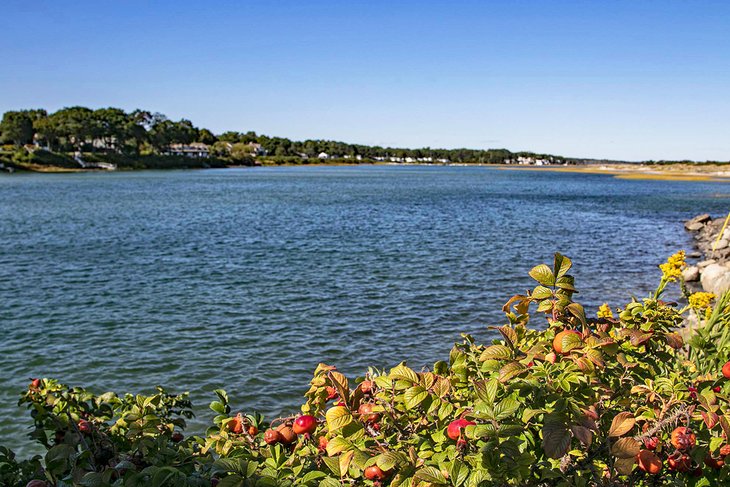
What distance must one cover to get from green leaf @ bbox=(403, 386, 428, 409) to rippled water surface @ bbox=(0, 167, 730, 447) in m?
8.00

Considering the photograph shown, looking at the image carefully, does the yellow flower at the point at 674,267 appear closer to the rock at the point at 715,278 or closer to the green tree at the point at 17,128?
→ the rock at the point at 715,278

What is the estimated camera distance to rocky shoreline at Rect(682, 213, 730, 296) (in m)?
16.5

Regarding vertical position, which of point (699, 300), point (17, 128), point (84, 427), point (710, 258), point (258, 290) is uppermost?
point (17, 128)

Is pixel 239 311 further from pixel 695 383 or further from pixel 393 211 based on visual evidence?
pixel 393 211

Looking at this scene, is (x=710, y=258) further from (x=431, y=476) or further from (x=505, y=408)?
(x=431, y=476)

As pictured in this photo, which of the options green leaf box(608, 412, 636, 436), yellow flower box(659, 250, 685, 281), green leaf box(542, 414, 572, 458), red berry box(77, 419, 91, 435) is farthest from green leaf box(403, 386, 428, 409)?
yellow flower box(659, 250, 685, 281)

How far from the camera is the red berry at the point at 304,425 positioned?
309cm

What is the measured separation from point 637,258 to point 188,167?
167 m

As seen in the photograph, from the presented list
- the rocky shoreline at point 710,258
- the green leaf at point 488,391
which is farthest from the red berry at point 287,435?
the rocky shoreline at point 710,258

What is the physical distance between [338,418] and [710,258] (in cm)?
2755

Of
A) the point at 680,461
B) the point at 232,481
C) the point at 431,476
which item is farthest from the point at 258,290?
the point at 431,476

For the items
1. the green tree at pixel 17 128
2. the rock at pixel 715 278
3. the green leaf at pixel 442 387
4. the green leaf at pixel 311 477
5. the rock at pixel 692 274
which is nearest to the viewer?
the green leaf at pixel 311 477

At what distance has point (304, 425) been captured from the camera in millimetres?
3096

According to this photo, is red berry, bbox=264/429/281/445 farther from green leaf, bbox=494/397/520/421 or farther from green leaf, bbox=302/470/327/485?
green leaf, bbox=494/397/520/421
